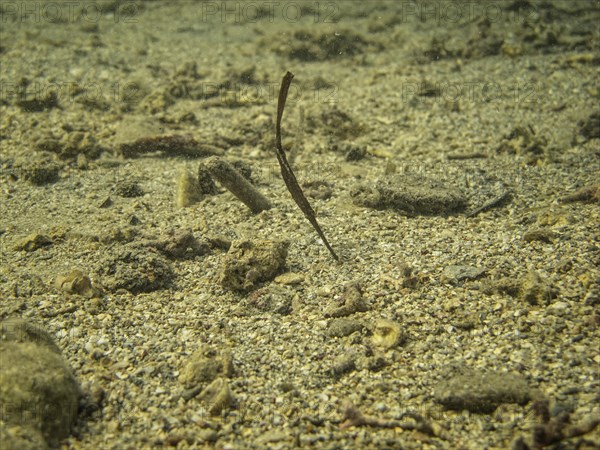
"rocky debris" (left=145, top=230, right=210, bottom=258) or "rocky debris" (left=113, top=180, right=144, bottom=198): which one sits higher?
"rocky debris" (left=113, top=180, right=144, bottom=198)

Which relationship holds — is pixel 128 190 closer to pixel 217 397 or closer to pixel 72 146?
pixel 72 146

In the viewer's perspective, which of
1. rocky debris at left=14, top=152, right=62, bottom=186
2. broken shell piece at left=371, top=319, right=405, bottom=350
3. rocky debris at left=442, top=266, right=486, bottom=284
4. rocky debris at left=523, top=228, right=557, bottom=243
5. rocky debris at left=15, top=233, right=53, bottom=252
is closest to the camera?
broken shell piece at left=371, top=319, right=405, bottom=350

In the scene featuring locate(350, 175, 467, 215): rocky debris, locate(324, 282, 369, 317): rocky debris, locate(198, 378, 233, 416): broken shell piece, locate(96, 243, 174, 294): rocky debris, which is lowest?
locate(198, 378, 233, 416): broken shell piece

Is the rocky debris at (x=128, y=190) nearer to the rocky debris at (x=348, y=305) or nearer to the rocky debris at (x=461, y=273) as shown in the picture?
the rocky debris at (x=348, y=305)

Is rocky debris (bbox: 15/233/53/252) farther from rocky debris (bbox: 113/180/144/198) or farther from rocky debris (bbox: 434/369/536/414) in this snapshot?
rocky debris (bbox: 434/369/536/414)

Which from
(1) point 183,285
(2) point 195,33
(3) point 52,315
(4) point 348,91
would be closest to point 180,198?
(1) point 183,285

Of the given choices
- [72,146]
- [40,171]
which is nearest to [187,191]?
[40,171]

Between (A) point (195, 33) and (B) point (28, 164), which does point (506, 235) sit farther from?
(A) point (195, 33)

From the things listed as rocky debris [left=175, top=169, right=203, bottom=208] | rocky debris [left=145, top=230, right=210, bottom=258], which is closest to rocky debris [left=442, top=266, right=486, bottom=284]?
rocky debris [left=145, top=230, right=210, bottom=258]
